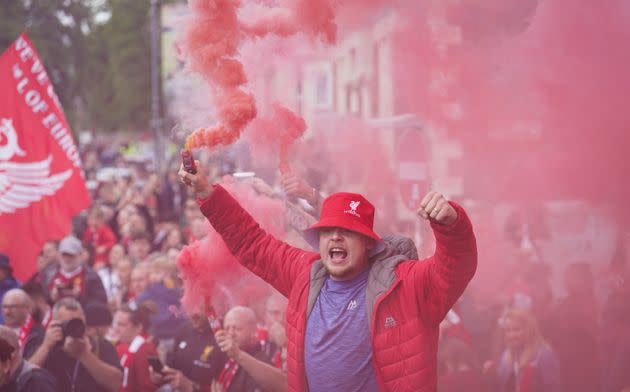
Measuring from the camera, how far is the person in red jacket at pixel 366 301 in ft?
11.4

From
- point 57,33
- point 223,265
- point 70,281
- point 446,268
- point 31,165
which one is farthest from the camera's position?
point 57,33

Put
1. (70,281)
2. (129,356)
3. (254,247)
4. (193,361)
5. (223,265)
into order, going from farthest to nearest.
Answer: (70,281)
(129,356)
(193,361)
(223,265)
(254,247)

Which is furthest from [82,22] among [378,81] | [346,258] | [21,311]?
[346,258]

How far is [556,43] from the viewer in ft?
20.8

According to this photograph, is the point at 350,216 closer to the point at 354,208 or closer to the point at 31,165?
the point at 354,208

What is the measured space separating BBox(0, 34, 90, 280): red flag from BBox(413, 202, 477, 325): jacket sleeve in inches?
204

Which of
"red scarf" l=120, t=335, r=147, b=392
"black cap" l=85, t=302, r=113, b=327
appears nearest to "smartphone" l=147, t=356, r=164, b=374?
"red scarf" l=120, t=335, r=147, b=392

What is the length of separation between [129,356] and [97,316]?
38cm

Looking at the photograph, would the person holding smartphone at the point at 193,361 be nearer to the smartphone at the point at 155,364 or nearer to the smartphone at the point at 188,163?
the smartphone at the point at 155,364

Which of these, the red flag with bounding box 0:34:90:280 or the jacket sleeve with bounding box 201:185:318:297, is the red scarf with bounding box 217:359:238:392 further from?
the red flag with bounding box 0:34:90:280

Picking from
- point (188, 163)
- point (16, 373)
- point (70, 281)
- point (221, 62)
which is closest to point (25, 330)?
point (16, 373)

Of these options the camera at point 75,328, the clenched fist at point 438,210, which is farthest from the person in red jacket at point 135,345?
the clenched fist at point 438,210

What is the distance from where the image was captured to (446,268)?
3.44 metres

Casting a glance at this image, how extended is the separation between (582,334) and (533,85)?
6.54 feet
